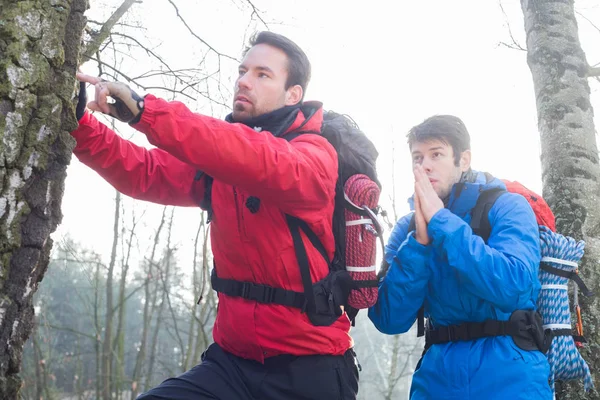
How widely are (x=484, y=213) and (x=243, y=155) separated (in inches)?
56.2

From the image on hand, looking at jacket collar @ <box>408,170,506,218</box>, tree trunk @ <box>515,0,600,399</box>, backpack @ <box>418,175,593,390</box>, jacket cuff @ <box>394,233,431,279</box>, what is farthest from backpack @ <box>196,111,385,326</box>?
tree trunk @ <box>515,0,600,399</box>

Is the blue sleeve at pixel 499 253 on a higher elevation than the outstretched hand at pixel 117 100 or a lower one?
lower

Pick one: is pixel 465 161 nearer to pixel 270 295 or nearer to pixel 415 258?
pixel 415 258

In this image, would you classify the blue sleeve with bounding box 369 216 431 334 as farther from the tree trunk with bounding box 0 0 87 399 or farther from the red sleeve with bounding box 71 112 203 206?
the tree trunk with bounding box 0 0 87 399

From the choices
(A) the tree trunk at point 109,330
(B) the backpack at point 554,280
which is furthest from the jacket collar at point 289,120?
(A) the tree trunk at point 109,330

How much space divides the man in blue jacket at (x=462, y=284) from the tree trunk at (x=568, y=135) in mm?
1037

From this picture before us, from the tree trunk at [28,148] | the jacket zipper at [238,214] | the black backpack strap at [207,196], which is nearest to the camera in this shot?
the tree trunk at [28,148]

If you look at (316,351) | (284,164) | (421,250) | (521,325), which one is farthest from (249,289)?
(521,325)

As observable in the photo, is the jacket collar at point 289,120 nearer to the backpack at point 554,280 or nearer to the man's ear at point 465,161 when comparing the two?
the man's ear at point 465,161

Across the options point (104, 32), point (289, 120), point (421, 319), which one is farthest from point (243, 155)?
point (104, 32)

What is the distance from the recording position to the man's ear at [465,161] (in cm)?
316

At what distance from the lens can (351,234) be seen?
2.72 m

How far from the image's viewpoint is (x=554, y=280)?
287 centimetres

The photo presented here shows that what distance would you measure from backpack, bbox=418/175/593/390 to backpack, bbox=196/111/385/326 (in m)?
0.59
